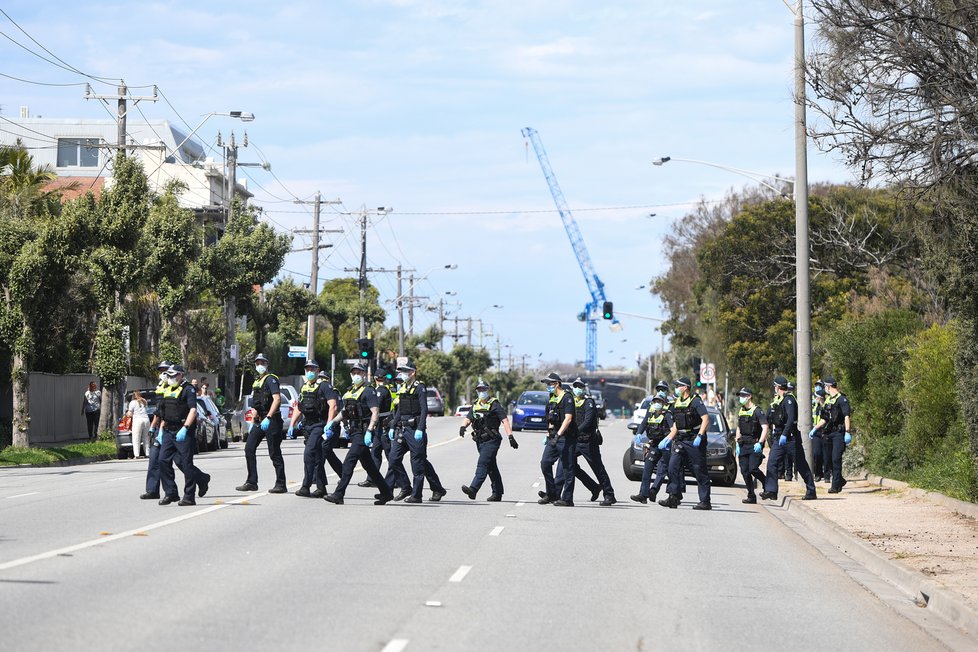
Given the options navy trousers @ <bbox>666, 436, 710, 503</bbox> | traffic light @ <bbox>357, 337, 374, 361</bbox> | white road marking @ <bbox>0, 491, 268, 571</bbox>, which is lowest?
white road marking @ <bbox>0, 491, 268, 571</bbox>

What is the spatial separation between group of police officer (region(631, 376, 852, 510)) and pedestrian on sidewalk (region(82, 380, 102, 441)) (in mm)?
Answer: 18396

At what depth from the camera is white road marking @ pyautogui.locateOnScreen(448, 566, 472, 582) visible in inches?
452

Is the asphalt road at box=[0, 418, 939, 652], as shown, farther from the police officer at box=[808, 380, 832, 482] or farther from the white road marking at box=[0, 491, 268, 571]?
the police officer at box=[808, 380, 832, 482]

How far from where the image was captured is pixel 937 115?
15.9m

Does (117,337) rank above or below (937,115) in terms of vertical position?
below

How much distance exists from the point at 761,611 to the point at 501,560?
3.15 meters

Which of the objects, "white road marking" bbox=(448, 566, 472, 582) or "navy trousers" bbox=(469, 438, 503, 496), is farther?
"navy trousers" bbox=(469, 438, 503, 496)

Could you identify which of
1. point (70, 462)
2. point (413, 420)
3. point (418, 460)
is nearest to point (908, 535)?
point (418, 460)

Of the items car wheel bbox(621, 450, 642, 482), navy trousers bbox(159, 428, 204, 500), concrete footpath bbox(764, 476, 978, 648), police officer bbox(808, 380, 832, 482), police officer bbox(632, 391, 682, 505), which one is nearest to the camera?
concrete footpath bbox(764, 476, 978, 648)

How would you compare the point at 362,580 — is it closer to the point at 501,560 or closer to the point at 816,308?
the point at 501,560

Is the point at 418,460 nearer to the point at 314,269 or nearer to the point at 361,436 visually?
the point at 361,436

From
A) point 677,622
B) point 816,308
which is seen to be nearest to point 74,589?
point 677,622

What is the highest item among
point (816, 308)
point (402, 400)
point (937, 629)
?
point (816, 308)

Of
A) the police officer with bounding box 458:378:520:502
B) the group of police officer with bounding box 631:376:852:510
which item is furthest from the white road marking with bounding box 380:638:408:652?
the group of police officer with bounding box 631:376:852:510
